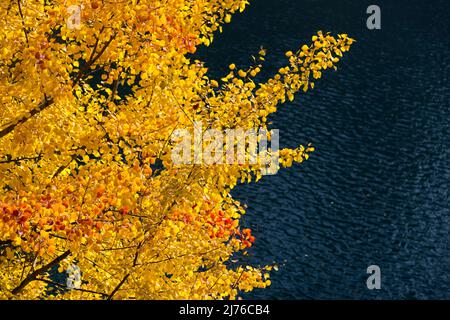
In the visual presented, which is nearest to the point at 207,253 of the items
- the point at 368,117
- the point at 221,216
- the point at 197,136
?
the point at 221,216

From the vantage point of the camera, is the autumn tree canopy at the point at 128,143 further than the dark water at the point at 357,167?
No

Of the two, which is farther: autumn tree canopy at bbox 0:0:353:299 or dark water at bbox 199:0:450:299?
dark water at bbox 199:0:450:299

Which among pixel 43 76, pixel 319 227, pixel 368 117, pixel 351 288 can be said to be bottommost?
pixel 351 288

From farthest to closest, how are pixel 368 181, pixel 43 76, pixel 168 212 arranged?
pixel 368 181 < pixel 168 212 < pixel 43 76

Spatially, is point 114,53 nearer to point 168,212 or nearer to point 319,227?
point 168,212

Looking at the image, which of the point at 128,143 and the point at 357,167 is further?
the point at 357,167

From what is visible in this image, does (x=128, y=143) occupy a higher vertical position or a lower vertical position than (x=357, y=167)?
lower

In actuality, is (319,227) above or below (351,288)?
above

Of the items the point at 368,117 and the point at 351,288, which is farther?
the point at 368,117
